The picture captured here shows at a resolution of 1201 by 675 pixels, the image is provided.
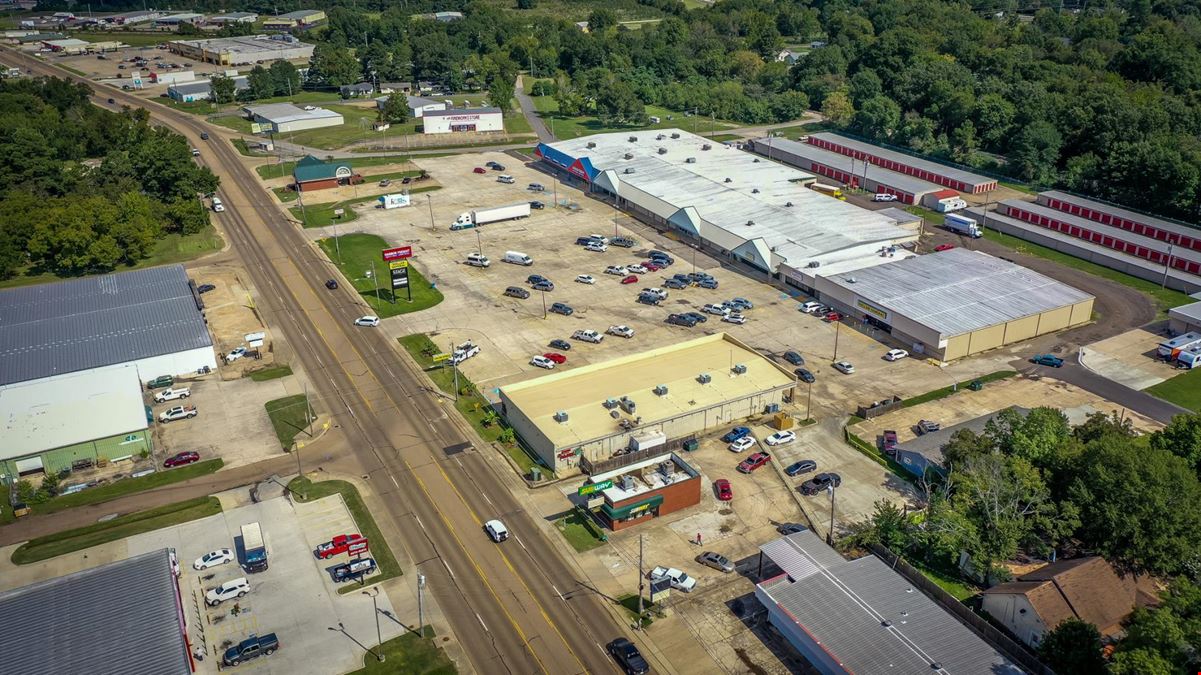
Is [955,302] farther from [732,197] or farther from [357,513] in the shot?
[357,513]

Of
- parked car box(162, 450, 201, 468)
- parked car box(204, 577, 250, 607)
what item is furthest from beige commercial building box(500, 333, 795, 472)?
parked car box(162, 450, 201, 468)

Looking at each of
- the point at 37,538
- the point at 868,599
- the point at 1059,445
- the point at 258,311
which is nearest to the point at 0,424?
the point at 37,538

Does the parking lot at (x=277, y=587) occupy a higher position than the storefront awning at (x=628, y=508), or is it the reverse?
the storefront awning at (x=628, y=508)

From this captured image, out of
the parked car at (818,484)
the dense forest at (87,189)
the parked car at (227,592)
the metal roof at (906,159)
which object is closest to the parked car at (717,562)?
the parked car at (818,484)

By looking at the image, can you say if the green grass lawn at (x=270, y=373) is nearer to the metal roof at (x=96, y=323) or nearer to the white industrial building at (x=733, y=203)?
the metal roof at (x=96, y=323)

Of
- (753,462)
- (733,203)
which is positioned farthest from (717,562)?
(733,203)
